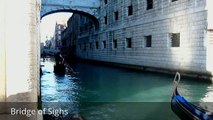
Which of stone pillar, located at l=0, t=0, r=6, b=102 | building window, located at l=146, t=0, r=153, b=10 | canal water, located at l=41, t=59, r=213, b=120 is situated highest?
building window, located at l=146, t=0, r=153, b=10

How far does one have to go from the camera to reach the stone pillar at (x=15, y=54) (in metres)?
3.17

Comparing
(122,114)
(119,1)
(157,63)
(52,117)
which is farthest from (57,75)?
(52,117)

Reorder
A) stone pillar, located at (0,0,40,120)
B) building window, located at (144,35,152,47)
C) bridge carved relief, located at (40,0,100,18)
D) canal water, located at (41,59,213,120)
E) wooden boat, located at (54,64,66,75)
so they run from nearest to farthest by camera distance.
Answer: stone pillar, located at (0,0,40,120) < canal water, located at (41,59,213,120) < wooden boat, located at (54,64,66,75) < building window, located at (144,35,152,47) < bridge carved relief, located at (40,0,100,18)

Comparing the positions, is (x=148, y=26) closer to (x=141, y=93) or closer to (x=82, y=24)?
(x=141, y=93)

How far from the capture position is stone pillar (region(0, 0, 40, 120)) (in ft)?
10.4

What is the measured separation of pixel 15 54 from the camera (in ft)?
10.4

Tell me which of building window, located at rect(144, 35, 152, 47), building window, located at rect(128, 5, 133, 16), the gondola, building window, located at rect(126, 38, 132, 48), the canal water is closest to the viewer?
the gondola

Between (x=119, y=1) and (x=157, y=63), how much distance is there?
7.71 metres

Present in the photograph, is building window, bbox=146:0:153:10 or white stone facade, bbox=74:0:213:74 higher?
building window, bbox=146:0:153:10

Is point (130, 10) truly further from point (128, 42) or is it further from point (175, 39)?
point (175, 39)

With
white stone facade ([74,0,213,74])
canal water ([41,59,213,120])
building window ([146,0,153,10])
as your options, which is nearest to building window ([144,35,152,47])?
white stone facade ([74,0,213,74])

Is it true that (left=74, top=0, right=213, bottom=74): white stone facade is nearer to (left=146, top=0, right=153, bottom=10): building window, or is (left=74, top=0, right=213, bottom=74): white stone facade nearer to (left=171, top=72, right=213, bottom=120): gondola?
(left=146, top=0, right=153, bottom=10): building window

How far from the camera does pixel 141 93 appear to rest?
10.9 metres

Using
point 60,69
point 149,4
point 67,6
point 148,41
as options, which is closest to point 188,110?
point 60,69
